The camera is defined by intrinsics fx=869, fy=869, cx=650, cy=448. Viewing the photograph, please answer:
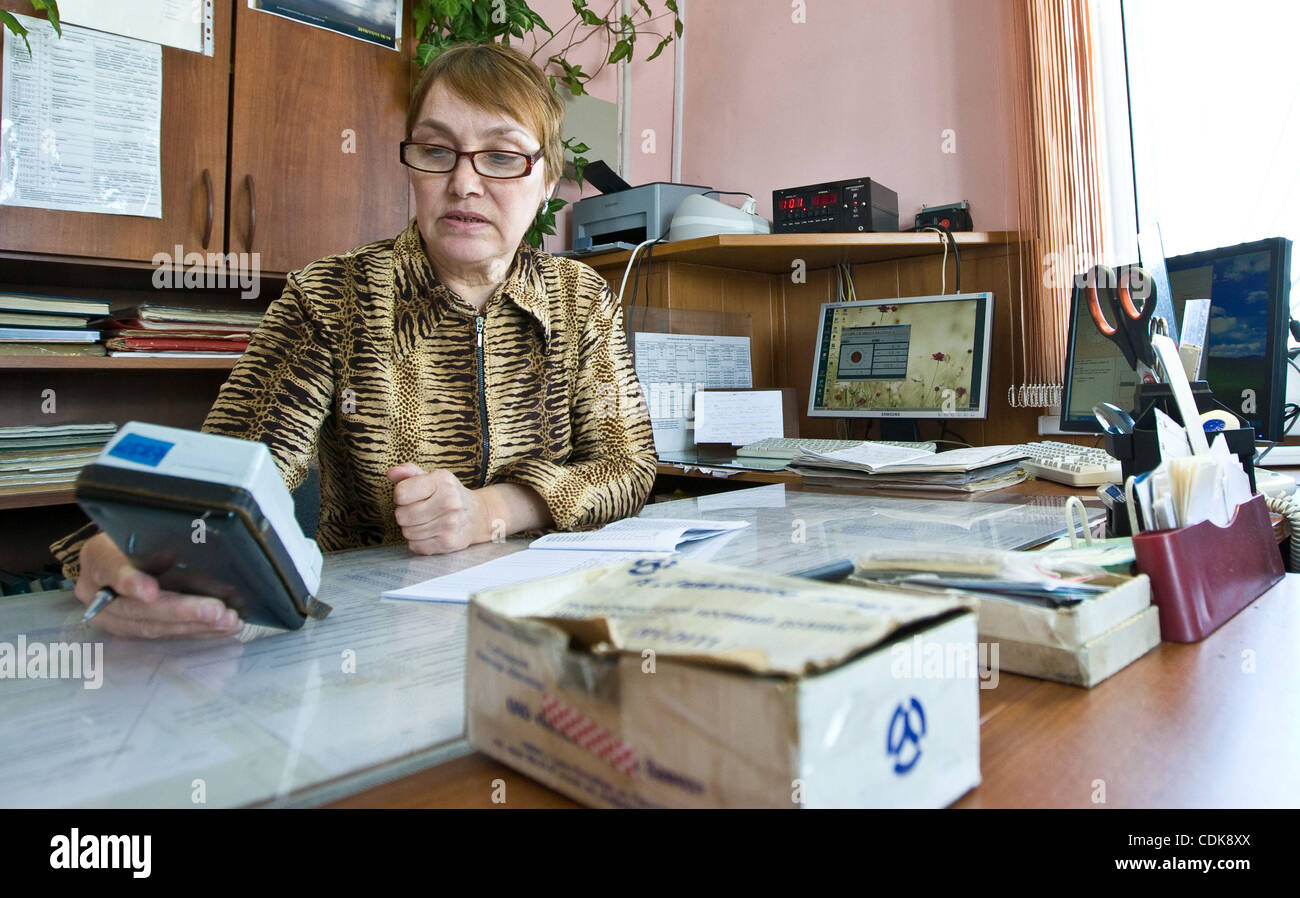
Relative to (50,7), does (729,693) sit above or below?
below

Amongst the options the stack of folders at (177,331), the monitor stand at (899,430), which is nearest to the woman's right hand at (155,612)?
the stack of folders at (177,331)

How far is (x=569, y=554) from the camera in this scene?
93 centimetres

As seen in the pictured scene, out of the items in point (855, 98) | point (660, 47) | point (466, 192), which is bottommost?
point (466, 192)

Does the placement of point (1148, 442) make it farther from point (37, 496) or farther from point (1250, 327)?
point (37, 496)

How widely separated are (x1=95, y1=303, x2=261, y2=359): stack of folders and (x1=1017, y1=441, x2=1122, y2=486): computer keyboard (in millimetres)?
1567

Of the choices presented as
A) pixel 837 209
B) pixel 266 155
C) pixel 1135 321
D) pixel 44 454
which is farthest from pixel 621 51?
pixel 1135 321

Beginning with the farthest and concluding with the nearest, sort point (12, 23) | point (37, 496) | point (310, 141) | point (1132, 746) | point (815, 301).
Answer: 1. point (815, 301)
2. point (310, 141)
3. point (37, 496)
4. point (12, 23)
5. point (1132, 746)

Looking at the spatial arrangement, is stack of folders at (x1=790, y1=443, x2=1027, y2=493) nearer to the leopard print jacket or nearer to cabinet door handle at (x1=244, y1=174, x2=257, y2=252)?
the leopard print jacket

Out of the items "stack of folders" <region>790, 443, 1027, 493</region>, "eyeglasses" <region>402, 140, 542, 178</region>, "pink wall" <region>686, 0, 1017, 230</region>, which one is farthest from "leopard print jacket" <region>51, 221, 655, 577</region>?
"pink wall" <region>686, 0, 1017, 230</region>

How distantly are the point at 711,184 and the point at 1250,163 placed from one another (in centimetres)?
153

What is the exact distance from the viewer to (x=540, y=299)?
1347 millimetres

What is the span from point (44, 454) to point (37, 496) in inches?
3.8

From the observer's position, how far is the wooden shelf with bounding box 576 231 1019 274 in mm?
2158
